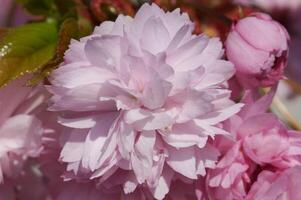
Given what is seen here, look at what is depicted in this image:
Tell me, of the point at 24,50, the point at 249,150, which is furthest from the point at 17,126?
the point at 249,150

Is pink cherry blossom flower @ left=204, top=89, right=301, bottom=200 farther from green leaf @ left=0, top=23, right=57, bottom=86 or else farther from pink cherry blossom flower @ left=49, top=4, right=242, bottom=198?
green leaf @ left=0, top=23, right=57, bottom=86

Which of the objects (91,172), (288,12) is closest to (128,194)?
(91,172)

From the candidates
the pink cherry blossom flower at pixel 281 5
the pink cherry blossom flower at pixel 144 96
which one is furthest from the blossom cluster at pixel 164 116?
the pink cherry blossom flower at pixel 281 5

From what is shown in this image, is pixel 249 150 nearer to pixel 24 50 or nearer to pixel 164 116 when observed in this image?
pixel 164 116

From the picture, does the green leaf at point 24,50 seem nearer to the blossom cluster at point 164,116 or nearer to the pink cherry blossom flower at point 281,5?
the blossom cluster at point 164,116

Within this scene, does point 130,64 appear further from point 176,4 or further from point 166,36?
point 176,4

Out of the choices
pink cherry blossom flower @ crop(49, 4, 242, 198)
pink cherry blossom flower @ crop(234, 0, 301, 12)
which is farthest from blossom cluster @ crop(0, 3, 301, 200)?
pink cherry blossom flower @ crop(234, 0, 301, 12)
